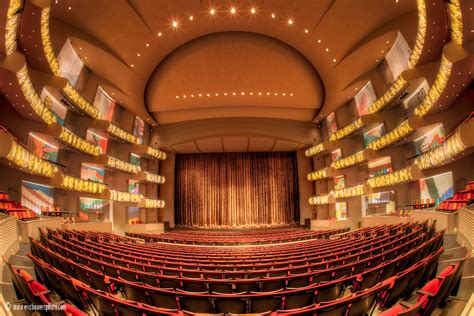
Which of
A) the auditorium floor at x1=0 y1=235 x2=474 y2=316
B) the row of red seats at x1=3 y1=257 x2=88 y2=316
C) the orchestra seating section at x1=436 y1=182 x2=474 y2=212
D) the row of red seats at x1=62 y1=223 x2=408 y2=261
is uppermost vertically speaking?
the orchestra seating section at x1=436 y1=182 x2=474 y2=212

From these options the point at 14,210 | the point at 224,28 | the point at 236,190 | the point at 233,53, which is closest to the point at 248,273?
the point at 14,210

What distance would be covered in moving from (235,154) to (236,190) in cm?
375

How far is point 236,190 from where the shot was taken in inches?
1152

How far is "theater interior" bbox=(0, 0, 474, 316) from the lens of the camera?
155 inches

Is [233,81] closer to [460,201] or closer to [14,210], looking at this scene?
[14,210]

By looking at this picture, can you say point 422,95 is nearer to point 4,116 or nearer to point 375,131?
point 375,131

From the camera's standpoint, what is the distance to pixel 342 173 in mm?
22969

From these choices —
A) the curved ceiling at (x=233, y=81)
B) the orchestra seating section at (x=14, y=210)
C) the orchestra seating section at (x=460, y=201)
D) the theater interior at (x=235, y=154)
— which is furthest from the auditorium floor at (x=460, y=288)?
the curved ceiling at (x=233, y=81)

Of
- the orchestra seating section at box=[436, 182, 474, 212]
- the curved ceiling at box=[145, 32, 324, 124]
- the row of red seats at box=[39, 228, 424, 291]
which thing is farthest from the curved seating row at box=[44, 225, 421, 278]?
the curved ceiling at box=[145, 32, 324, 124]

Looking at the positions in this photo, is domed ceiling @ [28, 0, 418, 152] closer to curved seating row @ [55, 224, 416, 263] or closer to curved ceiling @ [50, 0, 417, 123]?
curved ceiling @ [50, 0, 417, 123]

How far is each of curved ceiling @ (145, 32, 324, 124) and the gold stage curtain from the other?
262 inches

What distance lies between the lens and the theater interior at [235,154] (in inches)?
155

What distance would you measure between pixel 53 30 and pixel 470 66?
1782 cm

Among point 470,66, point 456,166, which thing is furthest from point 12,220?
point 456,166
